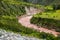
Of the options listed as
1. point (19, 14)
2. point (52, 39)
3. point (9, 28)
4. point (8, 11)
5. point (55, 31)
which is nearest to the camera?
point (52, 39)

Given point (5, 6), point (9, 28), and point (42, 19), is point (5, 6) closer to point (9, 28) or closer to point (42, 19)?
point (42, 19)

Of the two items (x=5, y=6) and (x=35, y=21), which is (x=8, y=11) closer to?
(x=5, y=6)

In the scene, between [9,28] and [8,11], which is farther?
[8,11]

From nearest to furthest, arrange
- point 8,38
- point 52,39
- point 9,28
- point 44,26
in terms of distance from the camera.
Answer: point 8,38
point 52,39
point 9,28
point 44,26

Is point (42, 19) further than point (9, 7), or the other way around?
point (9, 7)

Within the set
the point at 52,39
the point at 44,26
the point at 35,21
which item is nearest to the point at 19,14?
the point at 35,21

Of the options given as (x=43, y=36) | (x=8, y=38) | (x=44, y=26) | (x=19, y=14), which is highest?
(x=8, y=38)

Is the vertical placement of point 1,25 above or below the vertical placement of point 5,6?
above

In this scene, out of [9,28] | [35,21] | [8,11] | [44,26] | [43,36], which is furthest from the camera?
[8,11]

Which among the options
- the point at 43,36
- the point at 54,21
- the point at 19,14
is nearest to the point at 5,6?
the point at 19,14

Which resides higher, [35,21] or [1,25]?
[1,25]
